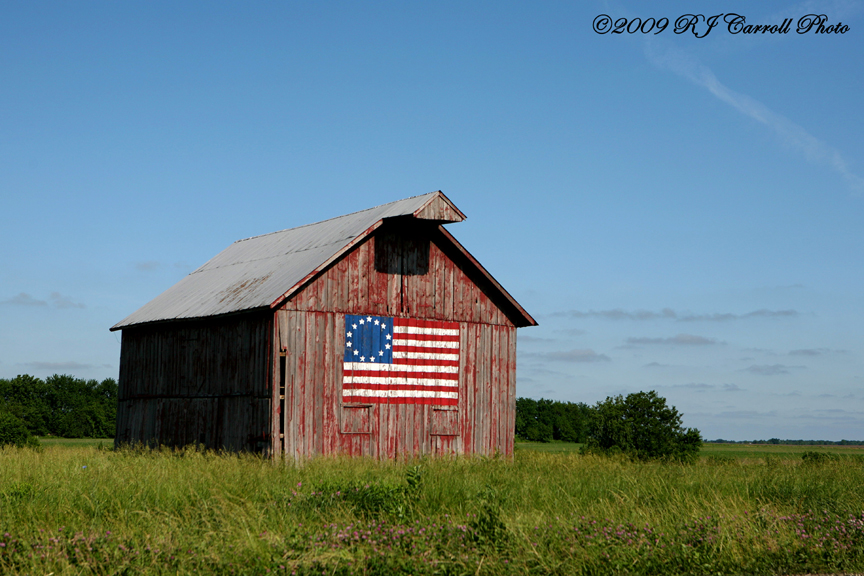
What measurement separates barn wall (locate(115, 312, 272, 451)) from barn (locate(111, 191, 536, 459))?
0.05 meters

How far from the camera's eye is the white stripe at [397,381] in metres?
20.8

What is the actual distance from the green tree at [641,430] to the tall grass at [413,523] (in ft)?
47.7

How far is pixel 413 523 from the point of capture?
11.8 meters

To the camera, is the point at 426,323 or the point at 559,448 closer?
the point at 426,323

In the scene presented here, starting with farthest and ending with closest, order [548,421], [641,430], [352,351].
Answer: [548,421] → [641,430] → [352,351]

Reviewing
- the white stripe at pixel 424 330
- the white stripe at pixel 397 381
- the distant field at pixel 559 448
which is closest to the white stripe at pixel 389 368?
the white stripe at pixel 397 381

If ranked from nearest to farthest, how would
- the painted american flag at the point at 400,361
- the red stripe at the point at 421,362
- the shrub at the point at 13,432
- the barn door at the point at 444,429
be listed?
the painted american flag at the point at 400,361, the red stripe at the point at 421,362, the barn door at the point at 444,429, the shrub at the point at 13,432

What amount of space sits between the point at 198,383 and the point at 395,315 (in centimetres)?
586

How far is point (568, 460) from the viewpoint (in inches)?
899

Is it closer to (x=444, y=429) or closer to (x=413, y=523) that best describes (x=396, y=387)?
(x=444, y=429)

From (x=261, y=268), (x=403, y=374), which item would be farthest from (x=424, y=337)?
(x=261, y=268)

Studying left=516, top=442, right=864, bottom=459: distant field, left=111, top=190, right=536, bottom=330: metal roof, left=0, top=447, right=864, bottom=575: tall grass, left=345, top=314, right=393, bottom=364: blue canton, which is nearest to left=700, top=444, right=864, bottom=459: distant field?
left=516, top=442, right=864, bottom=459: distant field

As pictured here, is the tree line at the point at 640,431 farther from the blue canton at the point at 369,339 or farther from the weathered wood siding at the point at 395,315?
the blue canton at the point at 369,339

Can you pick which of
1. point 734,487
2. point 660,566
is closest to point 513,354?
point 734,487
